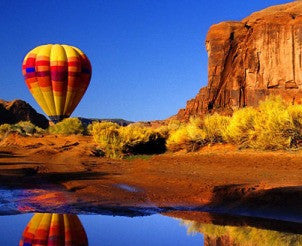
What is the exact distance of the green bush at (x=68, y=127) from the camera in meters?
42.1

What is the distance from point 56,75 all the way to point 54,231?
31455 millimetres

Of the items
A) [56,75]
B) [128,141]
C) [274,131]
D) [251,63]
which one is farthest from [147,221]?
[251,63]

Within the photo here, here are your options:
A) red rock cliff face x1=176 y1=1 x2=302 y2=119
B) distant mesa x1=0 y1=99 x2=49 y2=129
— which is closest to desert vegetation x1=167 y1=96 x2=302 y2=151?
red rock cliff face x1=176 y1=1 x2=302 y2=119

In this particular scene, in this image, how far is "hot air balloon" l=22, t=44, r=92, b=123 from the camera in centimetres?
3916

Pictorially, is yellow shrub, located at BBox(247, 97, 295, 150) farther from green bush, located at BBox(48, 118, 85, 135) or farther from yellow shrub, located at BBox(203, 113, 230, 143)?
green bush, located at BBox(48, 118, 85, 135)

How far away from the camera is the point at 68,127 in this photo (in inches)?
1671

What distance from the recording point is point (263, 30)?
6244 centimetres

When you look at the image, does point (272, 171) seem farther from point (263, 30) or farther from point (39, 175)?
point (263, 30)

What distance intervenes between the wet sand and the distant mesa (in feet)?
138

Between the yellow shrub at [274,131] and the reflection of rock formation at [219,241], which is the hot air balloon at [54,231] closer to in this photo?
the reflection of rock formation at [219,241]

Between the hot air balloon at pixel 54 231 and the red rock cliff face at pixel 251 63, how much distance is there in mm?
49100

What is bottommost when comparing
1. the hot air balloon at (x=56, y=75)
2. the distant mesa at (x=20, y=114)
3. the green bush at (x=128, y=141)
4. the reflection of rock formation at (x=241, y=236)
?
the reflection of rock formation at (x=241, y=236)

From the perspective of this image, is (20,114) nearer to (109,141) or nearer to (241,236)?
(109,141)

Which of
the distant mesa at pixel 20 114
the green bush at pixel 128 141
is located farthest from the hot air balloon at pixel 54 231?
the distant mesa at pixel 20 114
